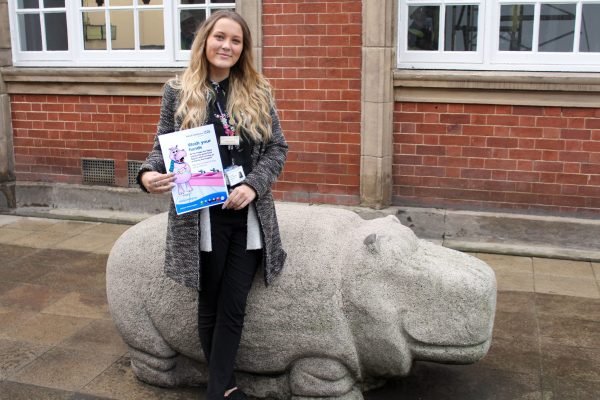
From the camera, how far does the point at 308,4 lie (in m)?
6.84

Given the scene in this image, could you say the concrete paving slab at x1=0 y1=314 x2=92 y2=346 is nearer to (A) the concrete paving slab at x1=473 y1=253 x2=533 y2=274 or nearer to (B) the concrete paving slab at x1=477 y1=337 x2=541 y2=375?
(B) the concrete paving slab at x1=477 y1=337 x2=541 y2=375

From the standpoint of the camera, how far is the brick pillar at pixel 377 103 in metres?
6.61

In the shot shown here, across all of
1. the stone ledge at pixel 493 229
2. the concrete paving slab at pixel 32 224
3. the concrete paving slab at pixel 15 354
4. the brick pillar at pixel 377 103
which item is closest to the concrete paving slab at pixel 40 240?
the concrete paving slab at pixel 32 224

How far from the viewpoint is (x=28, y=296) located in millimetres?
5379

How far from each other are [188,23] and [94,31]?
3.85 feet

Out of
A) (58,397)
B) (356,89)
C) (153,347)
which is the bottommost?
(58,397)

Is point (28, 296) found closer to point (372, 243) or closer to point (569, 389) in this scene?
point (372, 243)

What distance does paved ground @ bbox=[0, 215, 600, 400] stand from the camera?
3865 millimetres

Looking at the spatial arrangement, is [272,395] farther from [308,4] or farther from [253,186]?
[308,4]

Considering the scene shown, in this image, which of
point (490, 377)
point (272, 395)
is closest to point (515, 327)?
point (490, 377)

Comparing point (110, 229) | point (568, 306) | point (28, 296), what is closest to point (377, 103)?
point (568, 306)

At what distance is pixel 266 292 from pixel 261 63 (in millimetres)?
4130

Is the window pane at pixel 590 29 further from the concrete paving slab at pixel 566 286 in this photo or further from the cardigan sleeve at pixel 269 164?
the cardigan sleeve at pixel 269 164

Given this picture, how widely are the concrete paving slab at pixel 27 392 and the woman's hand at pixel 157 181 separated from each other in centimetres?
141
